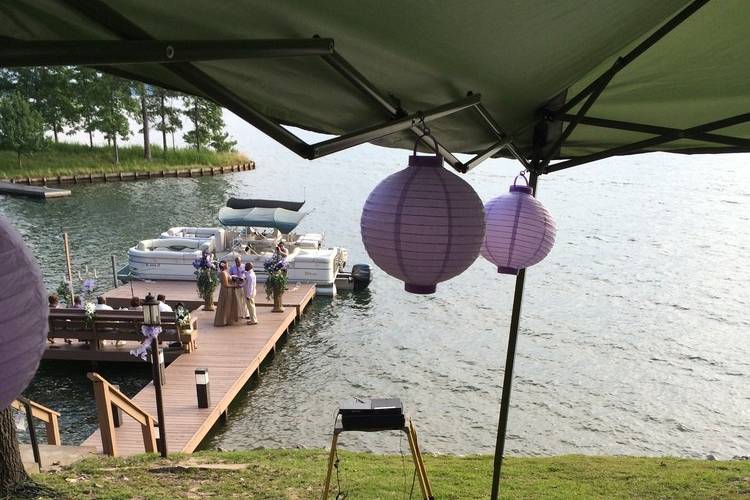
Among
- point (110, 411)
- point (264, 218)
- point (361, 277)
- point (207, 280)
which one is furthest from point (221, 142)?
point (110, 411)

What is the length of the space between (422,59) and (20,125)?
127 ft

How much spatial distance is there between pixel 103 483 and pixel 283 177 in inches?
1568

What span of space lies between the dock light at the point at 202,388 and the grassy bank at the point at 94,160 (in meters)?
31.3

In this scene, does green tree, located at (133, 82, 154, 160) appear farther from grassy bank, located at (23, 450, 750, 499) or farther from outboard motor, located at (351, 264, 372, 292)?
grassy bank, located at (23, 450, 750, 499)

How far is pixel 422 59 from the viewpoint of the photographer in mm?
2127

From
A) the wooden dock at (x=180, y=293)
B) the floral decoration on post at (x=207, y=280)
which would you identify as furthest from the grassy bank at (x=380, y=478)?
the wooden dock at (x=180, y=293)

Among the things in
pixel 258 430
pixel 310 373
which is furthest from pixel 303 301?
pixel 258 430

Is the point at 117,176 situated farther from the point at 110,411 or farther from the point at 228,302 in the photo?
the point at 110,411

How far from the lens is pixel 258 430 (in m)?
8.86

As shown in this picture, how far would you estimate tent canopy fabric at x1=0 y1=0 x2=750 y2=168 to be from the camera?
1.60 m

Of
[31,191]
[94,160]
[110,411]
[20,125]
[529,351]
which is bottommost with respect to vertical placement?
[529,351]

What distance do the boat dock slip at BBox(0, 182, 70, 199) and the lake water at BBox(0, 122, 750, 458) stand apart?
234cm

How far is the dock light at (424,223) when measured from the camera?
2.29 meters

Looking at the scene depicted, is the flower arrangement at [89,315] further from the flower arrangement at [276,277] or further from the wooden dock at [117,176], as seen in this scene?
the wooden dock at [117,176]
